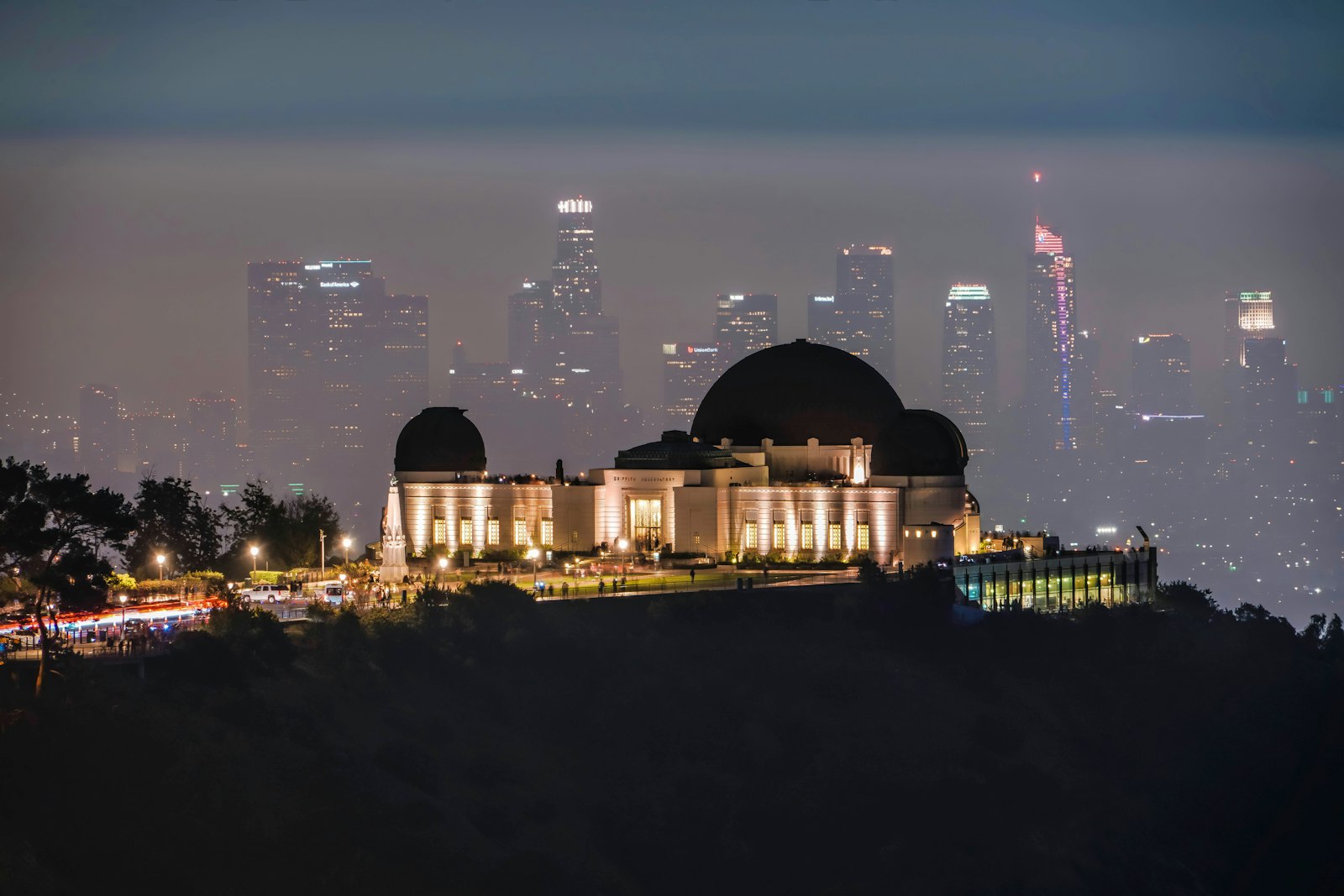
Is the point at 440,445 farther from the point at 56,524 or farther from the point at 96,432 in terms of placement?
the point at 96,432

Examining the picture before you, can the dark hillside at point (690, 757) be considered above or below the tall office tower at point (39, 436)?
below

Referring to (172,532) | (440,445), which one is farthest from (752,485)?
(172,532)

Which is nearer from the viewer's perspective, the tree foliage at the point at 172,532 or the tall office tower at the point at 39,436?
the tree foliage at the point at 172,532

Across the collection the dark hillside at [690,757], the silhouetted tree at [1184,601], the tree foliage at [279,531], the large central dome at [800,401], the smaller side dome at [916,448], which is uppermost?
the large central dome at [800,401]

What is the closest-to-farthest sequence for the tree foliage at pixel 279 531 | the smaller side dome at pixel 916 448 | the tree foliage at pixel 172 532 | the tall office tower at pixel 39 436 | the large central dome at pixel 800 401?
the smaller side dome at pixel 916 448
the tree foliage at pixel 279 531
the tree foliage at pixel 172 532
the large central dome at pixel 800 401
the tall office tower at pixel 39 436

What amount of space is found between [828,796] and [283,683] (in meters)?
18.1

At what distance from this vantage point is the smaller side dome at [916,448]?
9175cm

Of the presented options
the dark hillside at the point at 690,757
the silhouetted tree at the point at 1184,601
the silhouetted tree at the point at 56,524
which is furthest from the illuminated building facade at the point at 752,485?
the silhouetted tree at the point at 56,524

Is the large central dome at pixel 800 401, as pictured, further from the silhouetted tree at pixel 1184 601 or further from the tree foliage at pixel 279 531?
the tree foliage at pixel 279 531

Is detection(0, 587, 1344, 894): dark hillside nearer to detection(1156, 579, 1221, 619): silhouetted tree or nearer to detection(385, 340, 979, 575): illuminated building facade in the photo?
detection(1156, 579, 1221, 619): silhouetted tree

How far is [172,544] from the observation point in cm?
9769

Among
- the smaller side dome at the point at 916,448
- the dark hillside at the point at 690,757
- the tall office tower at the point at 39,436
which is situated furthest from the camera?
the tall office tower at the point at 39,436

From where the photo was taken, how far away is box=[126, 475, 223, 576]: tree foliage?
96.9 meters

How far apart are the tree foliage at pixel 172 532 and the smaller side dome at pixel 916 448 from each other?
31790mm
